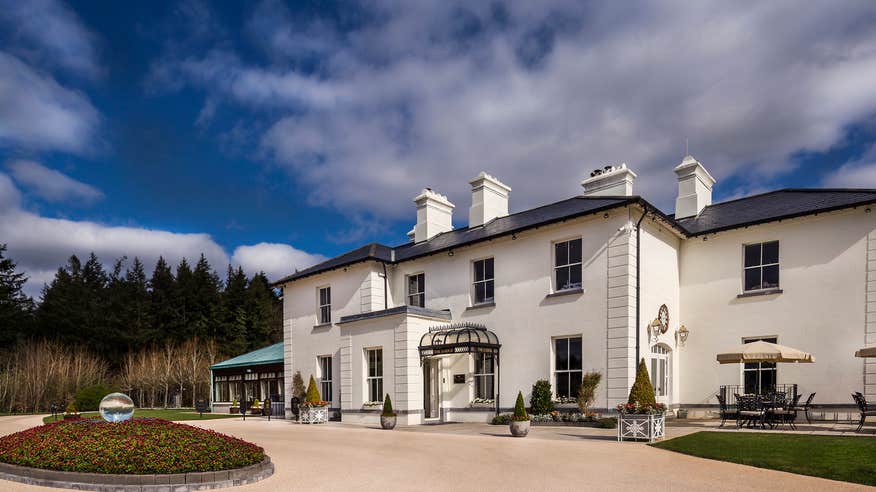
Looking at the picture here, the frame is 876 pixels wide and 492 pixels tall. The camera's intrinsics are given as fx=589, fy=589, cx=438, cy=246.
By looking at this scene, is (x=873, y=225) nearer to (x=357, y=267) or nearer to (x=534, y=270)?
(x=534, y=270)

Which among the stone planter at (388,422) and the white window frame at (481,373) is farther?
the white window frame at (481,373)

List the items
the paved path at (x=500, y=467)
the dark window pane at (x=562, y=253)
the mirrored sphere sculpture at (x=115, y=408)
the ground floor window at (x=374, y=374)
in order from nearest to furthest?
the paved path at (x=500, y=467), the mirrored sphere sculpture at (x=115, y=408), the dark window pane at (x=562, y=253), the ground floor window at (x=374, y=374)

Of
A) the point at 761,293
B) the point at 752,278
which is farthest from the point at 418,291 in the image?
the point at 761,293

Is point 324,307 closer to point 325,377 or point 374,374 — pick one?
point 325,377

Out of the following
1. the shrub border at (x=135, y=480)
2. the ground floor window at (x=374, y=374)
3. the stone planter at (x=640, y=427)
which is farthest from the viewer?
the ground floor window at (x=374, y=374)

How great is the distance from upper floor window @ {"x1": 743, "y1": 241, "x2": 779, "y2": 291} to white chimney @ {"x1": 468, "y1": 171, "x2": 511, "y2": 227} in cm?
927

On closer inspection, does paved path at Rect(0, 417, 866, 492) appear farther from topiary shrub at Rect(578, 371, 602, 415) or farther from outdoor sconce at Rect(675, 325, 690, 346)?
outdoor sconce at Rect(675, 325, 690, 346)

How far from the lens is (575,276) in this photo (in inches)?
733

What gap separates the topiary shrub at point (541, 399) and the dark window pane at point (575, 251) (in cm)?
390

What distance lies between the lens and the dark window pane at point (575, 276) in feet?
60.8

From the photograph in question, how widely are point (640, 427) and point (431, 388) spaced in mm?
9202

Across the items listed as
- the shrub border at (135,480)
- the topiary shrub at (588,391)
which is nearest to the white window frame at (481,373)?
the topiary shrub at (588,391)

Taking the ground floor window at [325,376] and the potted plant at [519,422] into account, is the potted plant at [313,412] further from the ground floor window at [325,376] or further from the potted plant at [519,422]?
the potted plant at [519,422]

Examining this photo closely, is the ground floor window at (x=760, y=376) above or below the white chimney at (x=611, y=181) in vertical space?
below
